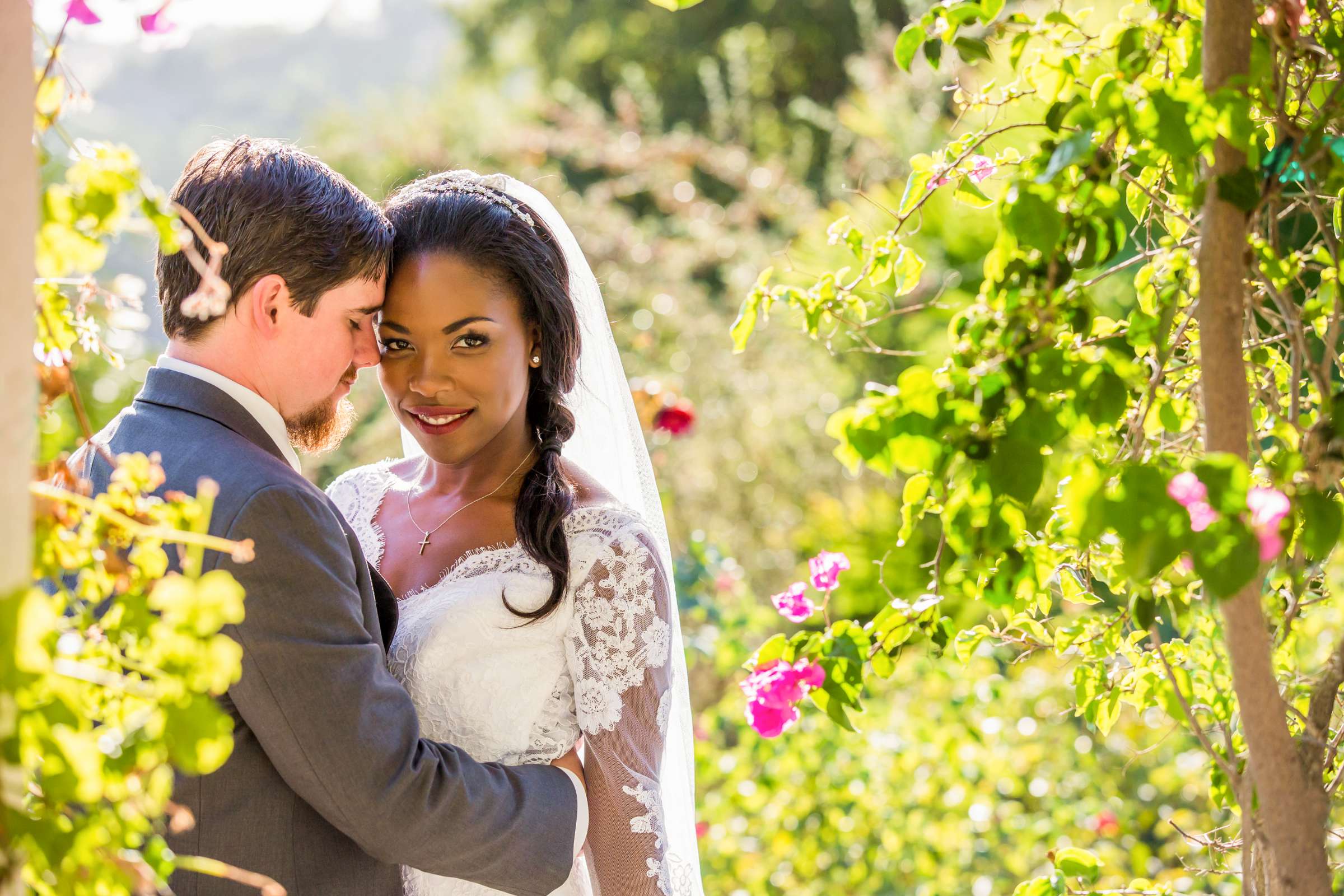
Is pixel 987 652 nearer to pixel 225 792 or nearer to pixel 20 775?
pixel 225 792

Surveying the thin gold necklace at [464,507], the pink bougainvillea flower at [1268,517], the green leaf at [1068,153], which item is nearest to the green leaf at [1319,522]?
the pink bougainvillea flower at [1268,517]

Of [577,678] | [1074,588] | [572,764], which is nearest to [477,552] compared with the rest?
[577,678]

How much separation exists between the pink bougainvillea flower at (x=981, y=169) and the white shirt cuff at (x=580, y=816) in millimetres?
1215

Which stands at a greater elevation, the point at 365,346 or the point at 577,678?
the point at 365,346

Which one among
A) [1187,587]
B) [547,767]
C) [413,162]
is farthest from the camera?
[413,162]

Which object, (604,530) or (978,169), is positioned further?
(604,530)

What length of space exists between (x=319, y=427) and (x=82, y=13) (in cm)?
113

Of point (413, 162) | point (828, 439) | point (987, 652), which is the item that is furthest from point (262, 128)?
point (987, 652)

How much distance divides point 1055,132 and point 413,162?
1159cm

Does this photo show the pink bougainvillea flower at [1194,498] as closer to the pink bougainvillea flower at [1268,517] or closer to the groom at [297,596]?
the pink bougainvillea flower at [1268,517]

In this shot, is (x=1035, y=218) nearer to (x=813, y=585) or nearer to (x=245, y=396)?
(x=813, y=585)

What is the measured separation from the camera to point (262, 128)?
2486 cm

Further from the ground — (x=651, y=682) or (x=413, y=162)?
(x=413, y=162)

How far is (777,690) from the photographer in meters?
1.46
